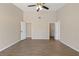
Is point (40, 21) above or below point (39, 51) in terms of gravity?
above

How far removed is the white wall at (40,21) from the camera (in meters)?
9.78

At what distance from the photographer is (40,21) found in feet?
32.7

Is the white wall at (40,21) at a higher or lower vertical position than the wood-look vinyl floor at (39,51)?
higher

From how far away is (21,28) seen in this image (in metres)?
9.29

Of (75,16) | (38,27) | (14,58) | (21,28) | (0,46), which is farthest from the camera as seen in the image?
(38,27)

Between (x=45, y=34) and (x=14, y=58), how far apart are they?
335 inches

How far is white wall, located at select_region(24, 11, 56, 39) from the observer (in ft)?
32.1

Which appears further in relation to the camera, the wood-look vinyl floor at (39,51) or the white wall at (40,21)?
the white wall at (40,21)

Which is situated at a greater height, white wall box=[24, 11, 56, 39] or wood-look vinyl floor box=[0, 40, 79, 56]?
white wall box=[24, 11, 56, 39]

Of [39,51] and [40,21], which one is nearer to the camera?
[39,51]

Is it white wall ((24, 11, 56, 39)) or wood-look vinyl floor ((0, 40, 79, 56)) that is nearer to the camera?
wood-look vinyl floor ((0, 40, 79, 56))

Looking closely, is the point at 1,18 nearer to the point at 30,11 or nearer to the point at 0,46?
the point at 0,46

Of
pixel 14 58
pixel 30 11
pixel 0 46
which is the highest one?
pixel 30 11

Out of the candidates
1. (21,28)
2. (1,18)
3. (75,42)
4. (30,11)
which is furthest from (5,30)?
(30,11)
